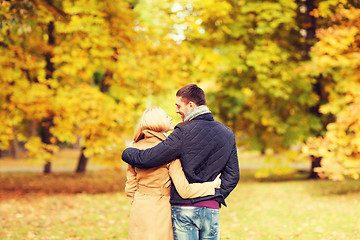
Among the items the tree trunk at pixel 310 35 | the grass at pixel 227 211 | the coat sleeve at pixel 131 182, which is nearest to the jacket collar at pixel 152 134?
the coat sleeve at pixel 131 182

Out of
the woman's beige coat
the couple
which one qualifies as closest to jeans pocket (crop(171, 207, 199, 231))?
the couple

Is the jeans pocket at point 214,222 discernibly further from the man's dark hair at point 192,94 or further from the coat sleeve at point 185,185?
the man's dark hair at point 192,94

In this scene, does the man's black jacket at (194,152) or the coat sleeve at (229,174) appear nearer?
the man's black jacket at (194,152)

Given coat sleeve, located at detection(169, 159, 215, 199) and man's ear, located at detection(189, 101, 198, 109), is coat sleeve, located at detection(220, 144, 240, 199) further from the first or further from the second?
man's ear, located at detection(189, 101, 198, 109)

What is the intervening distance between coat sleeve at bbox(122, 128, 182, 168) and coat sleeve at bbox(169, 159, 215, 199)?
4.2 inches

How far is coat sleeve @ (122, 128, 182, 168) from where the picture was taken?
10.0ft

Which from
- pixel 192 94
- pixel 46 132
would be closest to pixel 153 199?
pixel 192 94

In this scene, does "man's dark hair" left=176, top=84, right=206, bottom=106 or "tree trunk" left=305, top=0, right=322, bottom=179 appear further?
"tree trunk" left=305, top=0, right=322, bottom=179

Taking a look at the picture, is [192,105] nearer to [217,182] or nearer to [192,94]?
[192,94]

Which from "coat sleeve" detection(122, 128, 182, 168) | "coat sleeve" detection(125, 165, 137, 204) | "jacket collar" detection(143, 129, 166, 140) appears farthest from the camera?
"coat sleeve" detection(125, 165, 137, 204)

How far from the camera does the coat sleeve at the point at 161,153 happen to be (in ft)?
10.0

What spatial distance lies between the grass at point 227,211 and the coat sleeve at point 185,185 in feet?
14.3

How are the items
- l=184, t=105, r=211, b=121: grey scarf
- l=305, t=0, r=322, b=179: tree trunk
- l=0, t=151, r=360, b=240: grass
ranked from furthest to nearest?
l=305, t=0, r=322, b=179: tree trunk < l=0, t=151, r=360, b=240: grass < l=184, t=105, r=211, b=121: grey scarf

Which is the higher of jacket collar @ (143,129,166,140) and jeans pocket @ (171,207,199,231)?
jacket collar @ (143,129,166,140)
